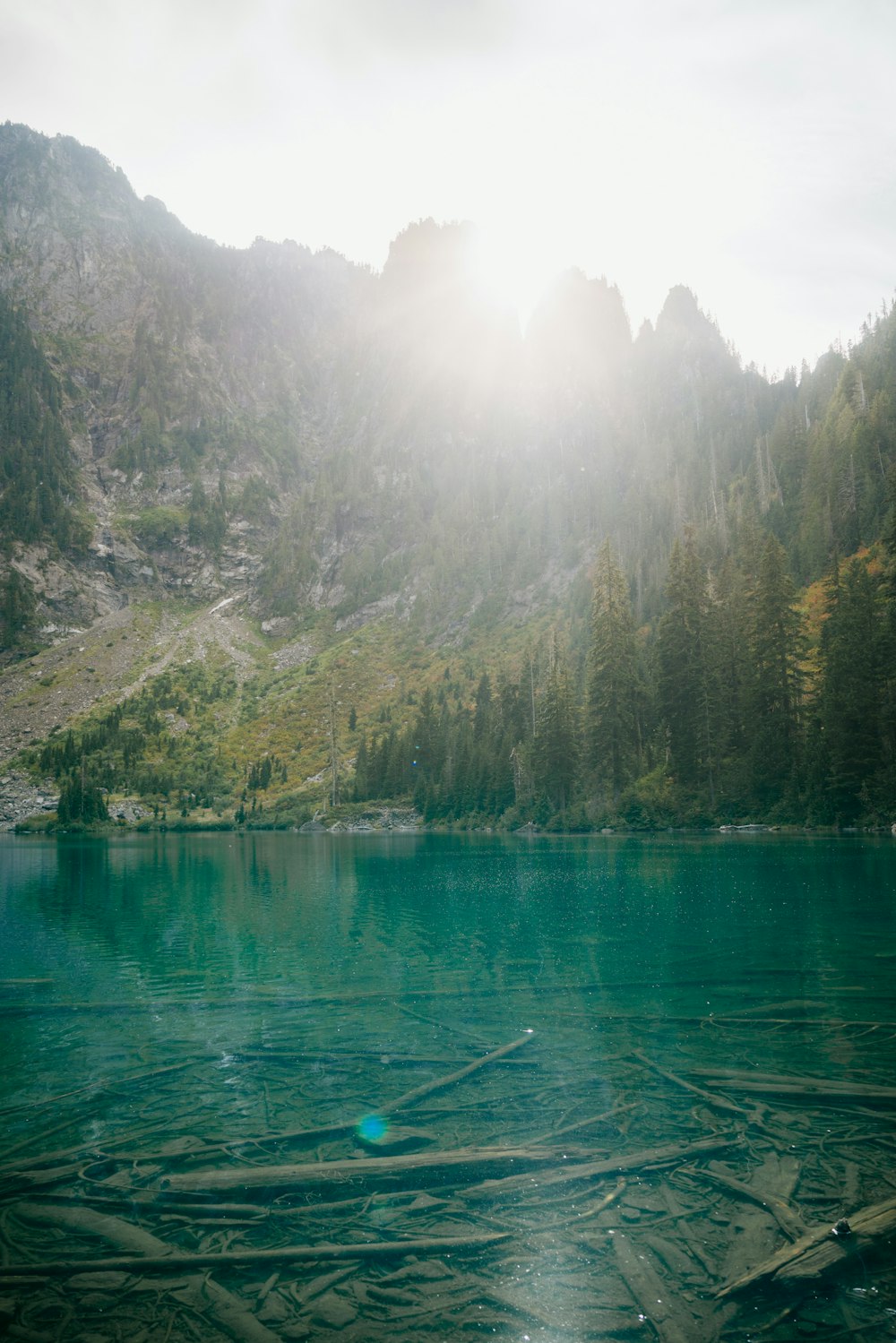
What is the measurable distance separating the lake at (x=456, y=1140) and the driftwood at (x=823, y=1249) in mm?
23

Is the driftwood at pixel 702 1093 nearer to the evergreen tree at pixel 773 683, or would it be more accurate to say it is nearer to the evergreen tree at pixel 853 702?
the evergreen tree at pixel 853 702

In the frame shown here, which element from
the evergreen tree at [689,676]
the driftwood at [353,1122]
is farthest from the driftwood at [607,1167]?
the evergreen tree at [689,676]

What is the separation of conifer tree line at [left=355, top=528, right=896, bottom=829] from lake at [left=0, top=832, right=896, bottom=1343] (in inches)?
1709

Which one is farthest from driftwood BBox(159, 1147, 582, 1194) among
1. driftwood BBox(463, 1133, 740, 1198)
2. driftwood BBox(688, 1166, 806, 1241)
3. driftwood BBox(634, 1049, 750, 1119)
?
driftwood BBox(634, 1049, 750, 1119)

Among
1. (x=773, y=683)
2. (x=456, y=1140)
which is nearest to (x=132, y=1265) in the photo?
(x=456, y=1140)

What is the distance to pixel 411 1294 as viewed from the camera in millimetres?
5762

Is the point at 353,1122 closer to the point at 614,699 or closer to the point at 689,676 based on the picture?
the point at 689,676

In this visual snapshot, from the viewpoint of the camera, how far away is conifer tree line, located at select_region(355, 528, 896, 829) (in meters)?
59.4

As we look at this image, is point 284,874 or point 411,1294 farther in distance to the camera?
point 284,874

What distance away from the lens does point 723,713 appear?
251ft

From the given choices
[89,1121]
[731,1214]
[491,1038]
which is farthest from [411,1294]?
[491,1038]

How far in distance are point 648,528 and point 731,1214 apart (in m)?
165

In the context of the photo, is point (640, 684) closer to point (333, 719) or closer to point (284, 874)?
point (284, 874)

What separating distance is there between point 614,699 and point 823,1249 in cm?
7998
